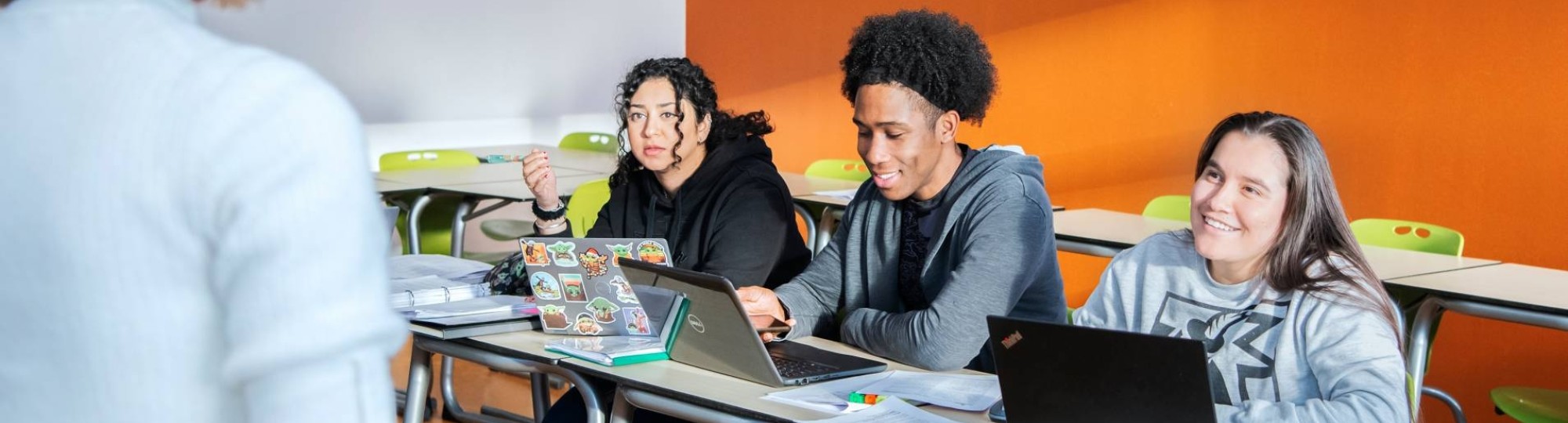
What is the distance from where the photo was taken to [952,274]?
2.10 m

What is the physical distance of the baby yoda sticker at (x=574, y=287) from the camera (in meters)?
2.19

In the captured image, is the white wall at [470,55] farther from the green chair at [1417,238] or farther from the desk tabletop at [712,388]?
the green chair at [1417,238]

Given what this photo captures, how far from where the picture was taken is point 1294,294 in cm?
170

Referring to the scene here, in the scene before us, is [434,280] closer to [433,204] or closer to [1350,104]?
[433,204]

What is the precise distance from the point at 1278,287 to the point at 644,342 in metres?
0.95

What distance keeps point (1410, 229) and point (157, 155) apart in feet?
11.5

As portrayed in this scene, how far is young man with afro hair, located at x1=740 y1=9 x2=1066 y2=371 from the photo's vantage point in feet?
6.80

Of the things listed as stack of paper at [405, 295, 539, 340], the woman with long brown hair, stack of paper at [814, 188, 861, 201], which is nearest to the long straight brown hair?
the woman with long brown hair

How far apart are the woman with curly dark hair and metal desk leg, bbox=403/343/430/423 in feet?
1.45

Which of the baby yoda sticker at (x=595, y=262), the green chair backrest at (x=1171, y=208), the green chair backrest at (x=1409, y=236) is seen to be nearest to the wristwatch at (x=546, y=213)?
the baby yoda sticker at (x=595, y=262)

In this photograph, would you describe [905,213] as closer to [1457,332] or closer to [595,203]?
[595,203]

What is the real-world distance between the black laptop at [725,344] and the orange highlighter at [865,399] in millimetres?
120

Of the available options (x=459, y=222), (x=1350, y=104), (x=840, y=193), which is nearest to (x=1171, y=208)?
(x=1350, y=104)

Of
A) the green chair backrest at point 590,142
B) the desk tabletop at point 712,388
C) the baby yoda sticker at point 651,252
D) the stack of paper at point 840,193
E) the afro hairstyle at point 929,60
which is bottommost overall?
the desk tabletop at point 712,388
